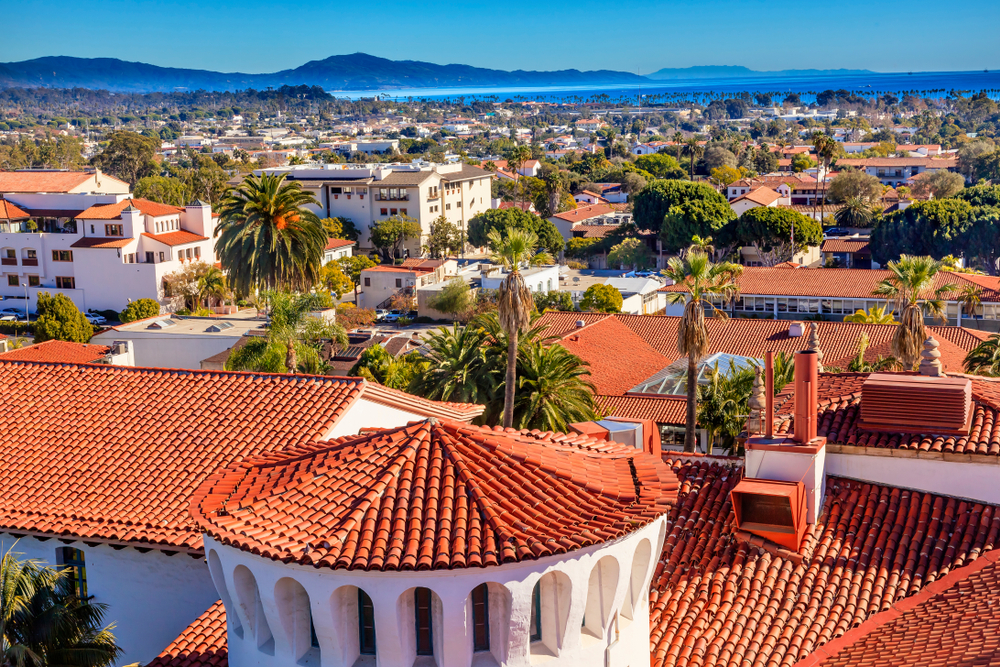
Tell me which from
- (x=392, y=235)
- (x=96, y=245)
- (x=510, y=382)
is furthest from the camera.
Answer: (x=392, y=235)

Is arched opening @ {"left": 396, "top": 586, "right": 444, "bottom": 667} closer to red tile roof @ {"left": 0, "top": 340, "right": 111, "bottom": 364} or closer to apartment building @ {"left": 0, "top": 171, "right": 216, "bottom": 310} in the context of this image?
red tile roof @ {"left": 0, "top": 340, "right": 111, "bottom": 364}

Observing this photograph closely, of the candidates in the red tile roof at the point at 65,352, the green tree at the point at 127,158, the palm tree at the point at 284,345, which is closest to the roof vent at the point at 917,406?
the palm tree at the point at 284,345

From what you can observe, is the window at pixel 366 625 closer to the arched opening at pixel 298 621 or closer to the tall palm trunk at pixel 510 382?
the arched opening at pixel 298 621

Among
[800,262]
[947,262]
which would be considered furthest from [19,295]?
[947,262]

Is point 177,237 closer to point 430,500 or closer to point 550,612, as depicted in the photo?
point 430,500

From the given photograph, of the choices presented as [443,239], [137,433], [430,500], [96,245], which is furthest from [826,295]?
[430,500]

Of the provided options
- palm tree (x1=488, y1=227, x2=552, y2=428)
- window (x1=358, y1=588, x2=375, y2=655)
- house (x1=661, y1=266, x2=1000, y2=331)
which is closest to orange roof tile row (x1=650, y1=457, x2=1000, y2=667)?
window (x1=358, y1=588, x2=375, y2=655)
